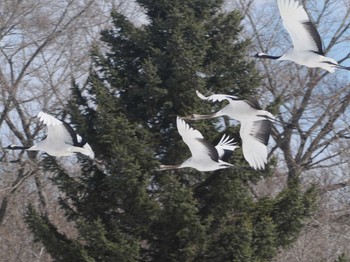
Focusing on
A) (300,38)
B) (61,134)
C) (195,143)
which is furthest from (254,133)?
(61,134)

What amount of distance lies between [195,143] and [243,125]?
29.3 inches

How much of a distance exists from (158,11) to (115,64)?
947 mm

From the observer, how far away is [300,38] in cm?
1270

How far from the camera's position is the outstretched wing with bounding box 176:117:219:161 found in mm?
13125

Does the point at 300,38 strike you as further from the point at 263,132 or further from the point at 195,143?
the point at 195,143

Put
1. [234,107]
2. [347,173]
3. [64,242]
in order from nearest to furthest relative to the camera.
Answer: [234,107], [64,242], [347,173]

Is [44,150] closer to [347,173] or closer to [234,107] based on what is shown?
[234,107]

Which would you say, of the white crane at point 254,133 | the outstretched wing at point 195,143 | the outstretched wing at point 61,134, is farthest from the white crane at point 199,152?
the outstretched wing at point 61,134

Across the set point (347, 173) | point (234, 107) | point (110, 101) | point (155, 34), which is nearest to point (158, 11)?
point (155, 34)

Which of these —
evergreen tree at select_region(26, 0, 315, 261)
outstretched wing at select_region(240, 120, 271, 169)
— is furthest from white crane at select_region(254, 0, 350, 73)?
evergreen tree at select_region(26, 0, 315, 261)

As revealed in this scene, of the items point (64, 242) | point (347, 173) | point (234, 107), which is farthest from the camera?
point (347, 173)

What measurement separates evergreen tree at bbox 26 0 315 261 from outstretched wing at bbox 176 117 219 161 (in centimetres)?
A: 45

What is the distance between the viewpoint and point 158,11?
1492cm

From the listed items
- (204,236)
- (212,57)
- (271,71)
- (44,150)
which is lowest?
(204,236)
